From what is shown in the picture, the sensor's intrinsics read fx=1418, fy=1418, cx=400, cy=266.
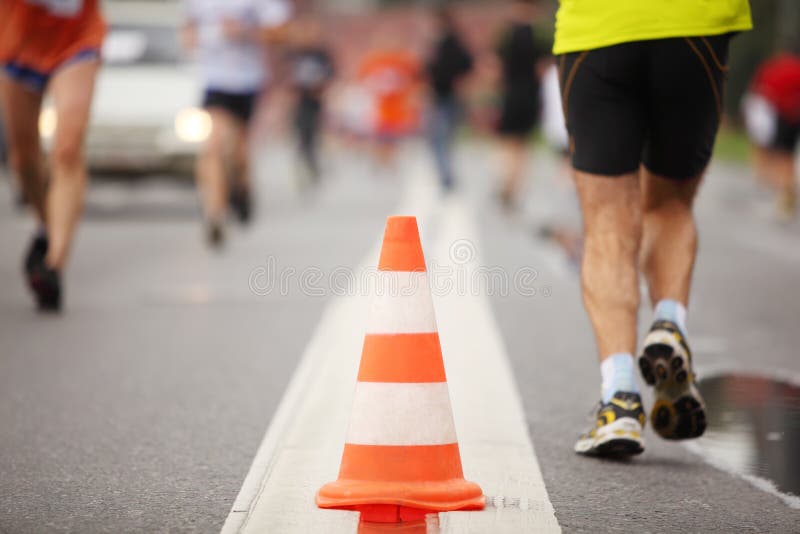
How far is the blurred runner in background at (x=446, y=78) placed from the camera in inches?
682

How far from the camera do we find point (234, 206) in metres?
11.9

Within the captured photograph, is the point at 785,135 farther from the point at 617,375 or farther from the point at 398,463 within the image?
the point at 398,463

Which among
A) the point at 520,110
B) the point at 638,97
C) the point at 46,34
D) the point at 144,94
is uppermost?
the point at 520,110

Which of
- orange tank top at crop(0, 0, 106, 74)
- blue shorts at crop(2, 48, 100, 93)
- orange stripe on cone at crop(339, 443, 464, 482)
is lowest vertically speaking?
orange stripe on cone at crop(339, 443, 464, 482)

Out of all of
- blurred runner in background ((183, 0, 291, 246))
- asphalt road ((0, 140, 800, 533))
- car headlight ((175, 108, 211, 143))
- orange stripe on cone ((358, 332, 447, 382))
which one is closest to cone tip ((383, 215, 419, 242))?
orange stripe on cone ((358, 332, 447, 382))

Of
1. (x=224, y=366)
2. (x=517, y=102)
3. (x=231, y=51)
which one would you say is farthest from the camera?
(x=517, y=102)

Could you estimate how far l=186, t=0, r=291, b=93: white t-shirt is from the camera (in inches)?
426

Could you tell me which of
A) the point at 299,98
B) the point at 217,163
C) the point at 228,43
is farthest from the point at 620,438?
the point at 299,98

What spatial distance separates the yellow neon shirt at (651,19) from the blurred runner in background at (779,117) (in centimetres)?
1180

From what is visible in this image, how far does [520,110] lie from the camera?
48.1ft

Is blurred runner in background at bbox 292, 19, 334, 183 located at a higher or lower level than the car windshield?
higher

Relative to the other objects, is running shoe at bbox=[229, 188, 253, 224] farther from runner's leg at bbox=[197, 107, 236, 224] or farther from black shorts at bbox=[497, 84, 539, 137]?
black shorts at bbox=[497, 84, 539, 137]

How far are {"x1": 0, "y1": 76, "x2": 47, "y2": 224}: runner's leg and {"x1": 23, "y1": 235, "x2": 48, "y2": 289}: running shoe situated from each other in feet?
0.92

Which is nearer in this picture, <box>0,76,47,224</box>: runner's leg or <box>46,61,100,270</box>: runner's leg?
<box>46,61,100,270</box>: runner's leg
